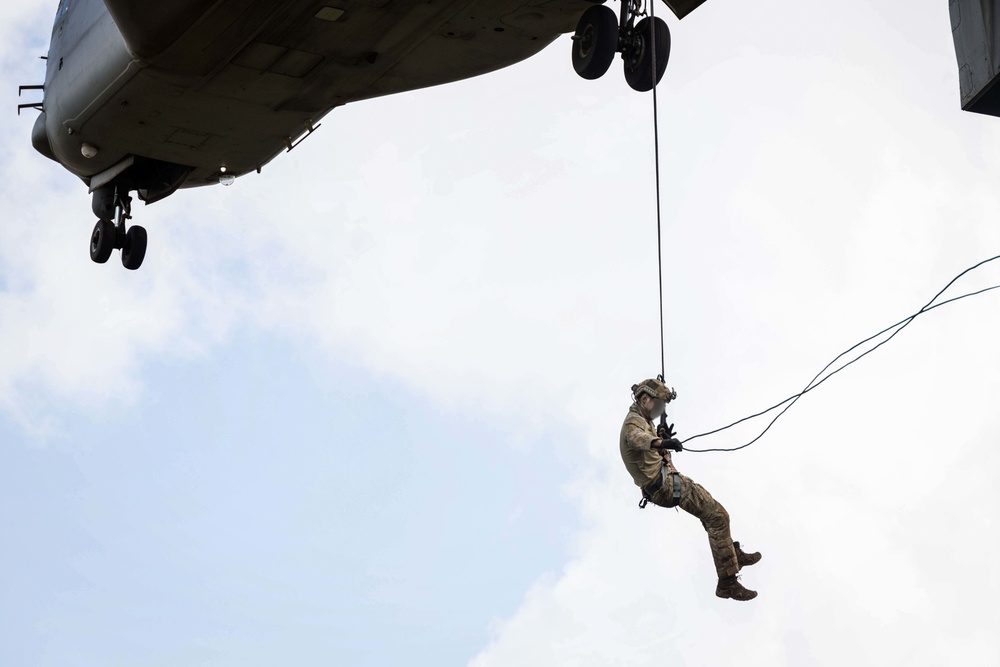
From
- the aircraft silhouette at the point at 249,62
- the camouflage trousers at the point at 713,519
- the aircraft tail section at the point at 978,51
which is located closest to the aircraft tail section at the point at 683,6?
the aircraft silhouette at the point at 249,62

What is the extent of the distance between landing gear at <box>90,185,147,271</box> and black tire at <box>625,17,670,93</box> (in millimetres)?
7647

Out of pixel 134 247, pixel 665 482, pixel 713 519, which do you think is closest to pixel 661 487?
pixel 665 482

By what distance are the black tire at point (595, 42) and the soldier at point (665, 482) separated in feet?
12.5

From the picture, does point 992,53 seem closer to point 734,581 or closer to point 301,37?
point 734,581

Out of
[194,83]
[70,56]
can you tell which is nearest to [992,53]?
[194,83]

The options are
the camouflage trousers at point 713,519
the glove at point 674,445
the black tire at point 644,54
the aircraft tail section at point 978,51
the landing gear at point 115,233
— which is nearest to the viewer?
the glove at point 674,445

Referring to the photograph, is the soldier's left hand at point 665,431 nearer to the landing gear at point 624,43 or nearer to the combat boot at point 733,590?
the combat boot at point 733,590

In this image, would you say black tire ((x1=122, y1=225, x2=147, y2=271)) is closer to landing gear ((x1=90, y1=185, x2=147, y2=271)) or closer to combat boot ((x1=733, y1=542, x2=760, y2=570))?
landing gear ((x1=90, y1=185, x2=147, y2=271))

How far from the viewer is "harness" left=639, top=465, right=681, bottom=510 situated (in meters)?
12.6

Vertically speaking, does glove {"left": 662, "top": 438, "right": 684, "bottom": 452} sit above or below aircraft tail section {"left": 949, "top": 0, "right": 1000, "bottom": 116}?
below

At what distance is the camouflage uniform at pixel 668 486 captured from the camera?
1232cm

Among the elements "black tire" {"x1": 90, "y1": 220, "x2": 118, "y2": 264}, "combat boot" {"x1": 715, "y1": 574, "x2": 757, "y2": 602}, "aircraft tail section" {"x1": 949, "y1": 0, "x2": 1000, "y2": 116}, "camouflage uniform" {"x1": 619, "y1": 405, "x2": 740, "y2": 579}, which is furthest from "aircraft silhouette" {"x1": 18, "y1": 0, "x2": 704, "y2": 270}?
"combat boot" {"x1": 715, "y1": 574, "x2": 757, "y2": 602}

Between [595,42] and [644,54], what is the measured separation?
0.50 m

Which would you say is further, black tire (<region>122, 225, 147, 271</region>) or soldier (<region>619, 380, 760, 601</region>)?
black tire (<region>122, 225, 147, 271</region>)
